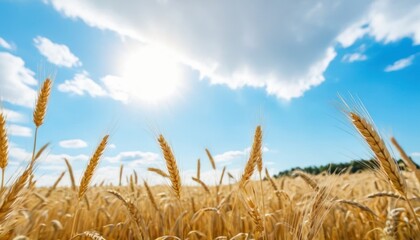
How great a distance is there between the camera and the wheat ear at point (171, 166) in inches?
98.3

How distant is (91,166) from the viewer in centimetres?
247

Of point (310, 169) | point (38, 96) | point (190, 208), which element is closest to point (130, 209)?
point (38, 96)

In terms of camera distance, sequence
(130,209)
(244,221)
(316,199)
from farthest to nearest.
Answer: (244,221) → (130,209) → (316,199)

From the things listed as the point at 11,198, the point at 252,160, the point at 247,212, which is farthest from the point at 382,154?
the point at 11,198

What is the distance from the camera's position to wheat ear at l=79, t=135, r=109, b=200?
2.29 m

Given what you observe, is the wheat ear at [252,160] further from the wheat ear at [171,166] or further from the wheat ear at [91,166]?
the wheat ear at [91,166]

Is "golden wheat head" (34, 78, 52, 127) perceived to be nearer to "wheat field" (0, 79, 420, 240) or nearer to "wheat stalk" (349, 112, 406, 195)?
"wheat field" (0, 79, 420, 240)

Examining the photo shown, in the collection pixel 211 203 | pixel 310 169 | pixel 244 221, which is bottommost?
pixel 244 221

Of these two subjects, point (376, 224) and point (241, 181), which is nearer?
point (241, 181)

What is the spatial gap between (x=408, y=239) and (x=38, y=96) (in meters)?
3.33

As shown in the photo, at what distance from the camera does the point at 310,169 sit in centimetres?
2812

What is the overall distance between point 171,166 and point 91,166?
1.99 feet

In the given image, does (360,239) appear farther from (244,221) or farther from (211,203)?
(211,203)

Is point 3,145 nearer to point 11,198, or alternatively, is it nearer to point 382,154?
point 11,198
